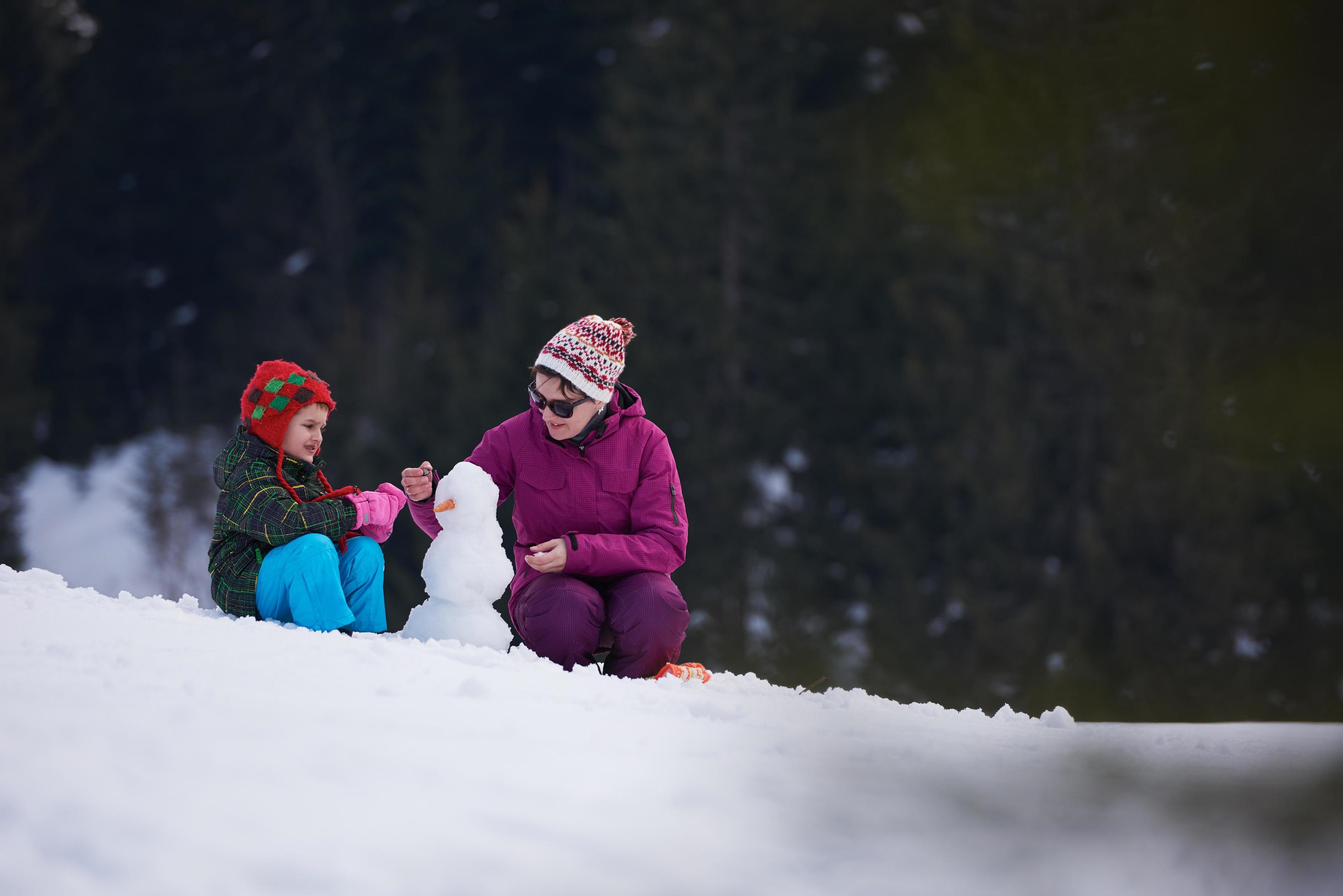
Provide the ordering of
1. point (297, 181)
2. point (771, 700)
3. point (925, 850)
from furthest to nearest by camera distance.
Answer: point (297, 181), point (771, 700), point (925, 850)

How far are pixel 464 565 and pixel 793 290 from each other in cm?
1483

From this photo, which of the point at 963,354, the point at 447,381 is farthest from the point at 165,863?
the point at 447,381

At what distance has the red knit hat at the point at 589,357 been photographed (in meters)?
4.07

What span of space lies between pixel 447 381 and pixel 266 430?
15649 millimetres

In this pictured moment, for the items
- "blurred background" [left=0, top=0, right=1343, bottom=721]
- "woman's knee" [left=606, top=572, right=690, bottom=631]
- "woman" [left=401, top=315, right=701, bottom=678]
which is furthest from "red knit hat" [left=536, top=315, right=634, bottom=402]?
"blurred background" [left=0, top=0, right=1343, bottom=721]

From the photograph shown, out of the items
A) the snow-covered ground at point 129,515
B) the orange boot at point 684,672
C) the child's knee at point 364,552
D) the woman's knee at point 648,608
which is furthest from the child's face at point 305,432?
the snow-covered ground at point 129,515

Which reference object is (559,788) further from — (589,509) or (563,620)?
(589,509)

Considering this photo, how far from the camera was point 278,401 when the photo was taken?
3.94 m

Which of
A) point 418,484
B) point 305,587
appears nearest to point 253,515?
point 305,587

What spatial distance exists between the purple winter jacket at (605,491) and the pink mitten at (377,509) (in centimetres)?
6

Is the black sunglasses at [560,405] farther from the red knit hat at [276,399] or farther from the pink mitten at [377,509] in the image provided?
the red knit hat at [276,399]

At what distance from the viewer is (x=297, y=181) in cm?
2659

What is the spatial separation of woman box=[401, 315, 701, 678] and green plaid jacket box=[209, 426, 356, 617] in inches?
11.6

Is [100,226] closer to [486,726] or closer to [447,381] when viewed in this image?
[447,381]
